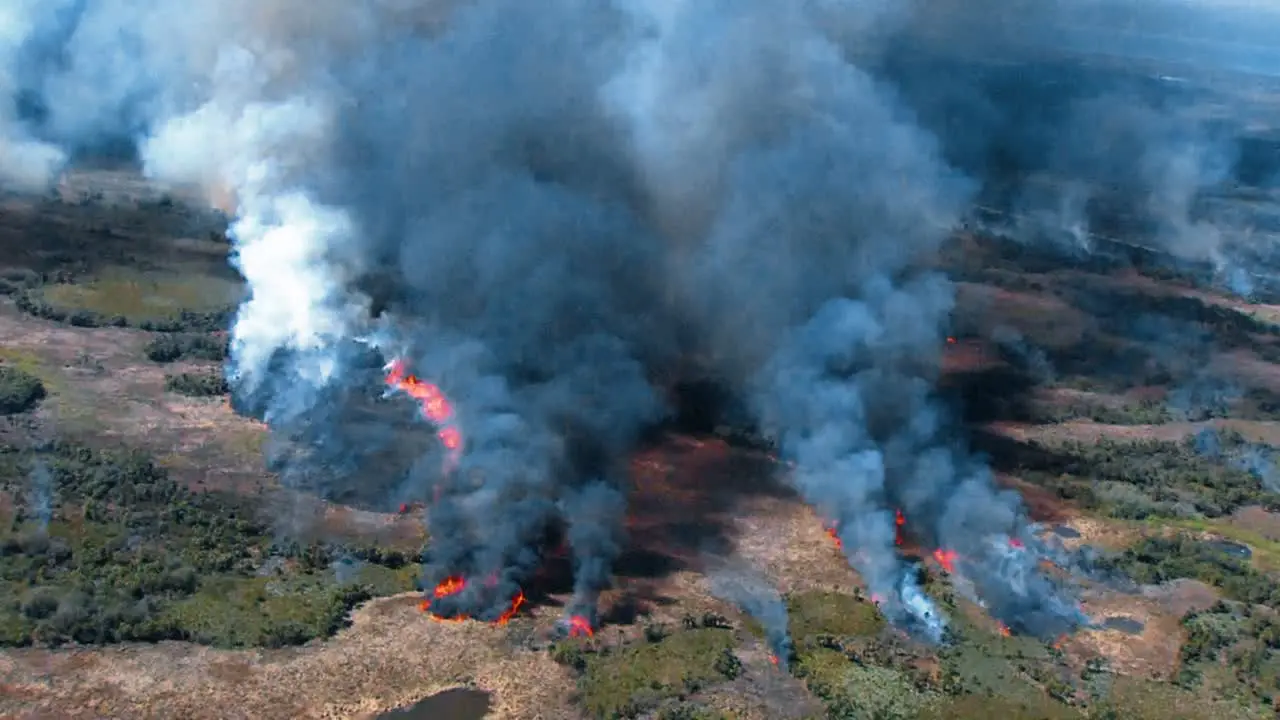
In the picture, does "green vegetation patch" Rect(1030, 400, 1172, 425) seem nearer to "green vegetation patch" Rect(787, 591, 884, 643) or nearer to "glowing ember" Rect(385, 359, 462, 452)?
"green vegetation patch" Rect(787, 591, 884, 643)

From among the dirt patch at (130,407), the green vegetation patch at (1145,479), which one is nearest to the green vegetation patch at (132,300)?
the dirt patch at (130,407)

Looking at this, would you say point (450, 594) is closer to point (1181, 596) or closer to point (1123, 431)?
point (1181, 596)

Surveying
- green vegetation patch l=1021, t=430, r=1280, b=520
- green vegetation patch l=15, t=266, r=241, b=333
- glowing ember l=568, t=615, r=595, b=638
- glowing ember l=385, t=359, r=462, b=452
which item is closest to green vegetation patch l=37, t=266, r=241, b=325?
green vegetation patch l=15, t=266, r=241, b=333

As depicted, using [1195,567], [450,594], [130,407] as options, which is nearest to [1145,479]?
[1195,567]

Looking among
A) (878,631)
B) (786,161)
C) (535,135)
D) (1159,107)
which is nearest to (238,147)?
(535,135)

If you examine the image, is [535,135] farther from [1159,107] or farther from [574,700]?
[1159,107]

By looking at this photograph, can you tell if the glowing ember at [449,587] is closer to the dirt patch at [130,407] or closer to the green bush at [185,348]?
the dirt patch at [130,407]
